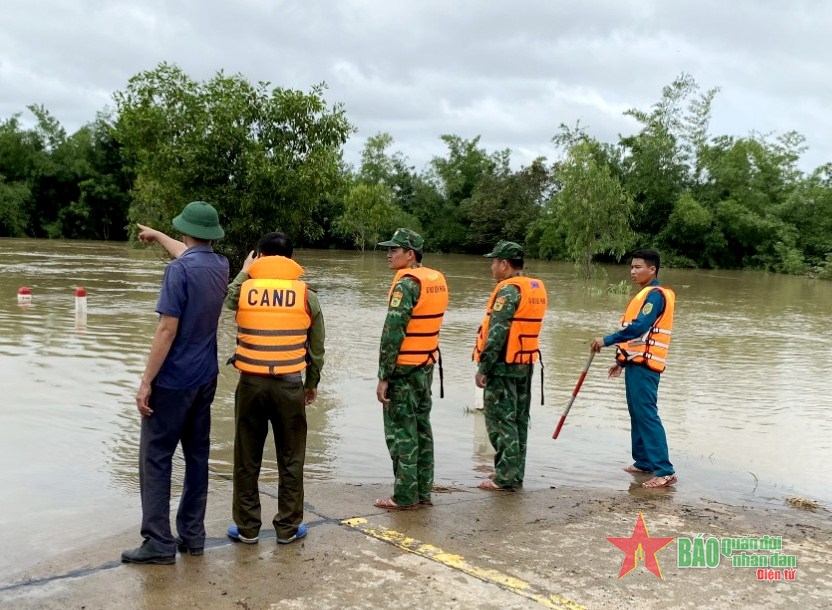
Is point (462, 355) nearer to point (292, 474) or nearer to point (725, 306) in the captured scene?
point (292, 474)

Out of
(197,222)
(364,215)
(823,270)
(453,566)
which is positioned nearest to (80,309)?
(197,222)

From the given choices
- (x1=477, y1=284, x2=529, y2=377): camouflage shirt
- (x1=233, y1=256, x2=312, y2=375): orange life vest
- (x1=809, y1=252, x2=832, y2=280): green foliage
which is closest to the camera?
(x1=233, y1=256, x2=312, y2=375): orange life vest

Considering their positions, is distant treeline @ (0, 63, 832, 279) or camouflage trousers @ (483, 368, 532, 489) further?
distant treeline @ (0, 63, 832, 279)

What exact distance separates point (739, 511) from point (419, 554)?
8.99 feet

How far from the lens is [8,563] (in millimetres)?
4426

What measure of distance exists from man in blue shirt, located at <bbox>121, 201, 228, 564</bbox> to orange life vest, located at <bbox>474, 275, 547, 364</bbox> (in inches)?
100

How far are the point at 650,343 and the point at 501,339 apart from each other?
1511mm

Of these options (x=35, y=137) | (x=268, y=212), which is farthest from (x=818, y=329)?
(x=35, y=137)

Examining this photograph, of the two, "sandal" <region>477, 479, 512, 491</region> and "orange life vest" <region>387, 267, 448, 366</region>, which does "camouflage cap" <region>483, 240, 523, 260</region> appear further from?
"sandal" <region>477, 479, 512, 491</region>

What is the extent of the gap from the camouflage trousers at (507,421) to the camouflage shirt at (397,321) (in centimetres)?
112

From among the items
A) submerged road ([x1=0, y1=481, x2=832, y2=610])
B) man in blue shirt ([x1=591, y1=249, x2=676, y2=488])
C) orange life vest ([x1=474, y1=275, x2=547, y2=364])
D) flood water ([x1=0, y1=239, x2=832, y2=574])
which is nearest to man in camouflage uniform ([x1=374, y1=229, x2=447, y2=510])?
submerged road ([x1=0, y1=481, x2=832, y2=610])

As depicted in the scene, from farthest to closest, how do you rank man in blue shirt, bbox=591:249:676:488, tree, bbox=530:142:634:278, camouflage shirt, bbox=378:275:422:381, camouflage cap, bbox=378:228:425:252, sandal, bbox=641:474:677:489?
tree, bbox=530:142:634:278 → man in blue shirt, bbox=591:249:676:488 → sandal, bbox=641:474:677:489 → camouflage cap, bbox=378:228:425:252 → camouflage shirt, bbox=378:275:422:381

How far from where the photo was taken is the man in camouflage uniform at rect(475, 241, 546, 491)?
6262mm

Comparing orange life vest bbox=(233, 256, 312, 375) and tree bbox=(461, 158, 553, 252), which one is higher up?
tree bbox=(461, 158, 553, 252)
